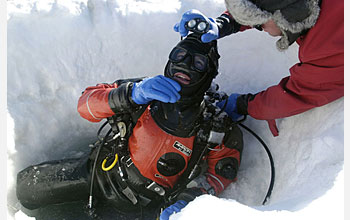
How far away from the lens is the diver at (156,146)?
1.93m

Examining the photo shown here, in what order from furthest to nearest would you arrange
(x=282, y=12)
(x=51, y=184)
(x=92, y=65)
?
(x=92, y=65) → (x=51, y=184) → (x=282, y=12)

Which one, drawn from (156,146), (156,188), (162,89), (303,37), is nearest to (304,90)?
(303,37)

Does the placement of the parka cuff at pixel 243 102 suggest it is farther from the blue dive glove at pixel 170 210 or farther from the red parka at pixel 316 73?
the blue dive glove at pixel 170 210

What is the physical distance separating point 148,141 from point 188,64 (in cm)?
61

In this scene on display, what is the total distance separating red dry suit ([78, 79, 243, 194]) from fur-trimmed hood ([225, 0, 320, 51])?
903mm

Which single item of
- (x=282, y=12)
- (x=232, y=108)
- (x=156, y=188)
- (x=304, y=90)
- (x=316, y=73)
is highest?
(x=282, y=12)

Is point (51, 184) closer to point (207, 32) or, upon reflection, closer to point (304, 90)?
point (207, 32)

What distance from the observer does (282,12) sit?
154 cm

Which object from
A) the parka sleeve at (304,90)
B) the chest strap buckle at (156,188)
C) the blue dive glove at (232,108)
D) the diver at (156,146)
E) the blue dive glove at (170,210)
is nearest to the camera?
the parka sleeve at (304,90)

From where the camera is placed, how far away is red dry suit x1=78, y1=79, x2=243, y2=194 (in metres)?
2.06

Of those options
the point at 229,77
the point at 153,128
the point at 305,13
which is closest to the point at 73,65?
the point at 153,128

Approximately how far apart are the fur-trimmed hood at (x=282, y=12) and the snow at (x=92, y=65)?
2.30ft

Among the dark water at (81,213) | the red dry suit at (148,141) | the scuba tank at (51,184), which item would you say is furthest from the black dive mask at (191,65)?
the dark water at (81,213)

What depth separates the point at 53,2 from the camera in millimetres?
2949
